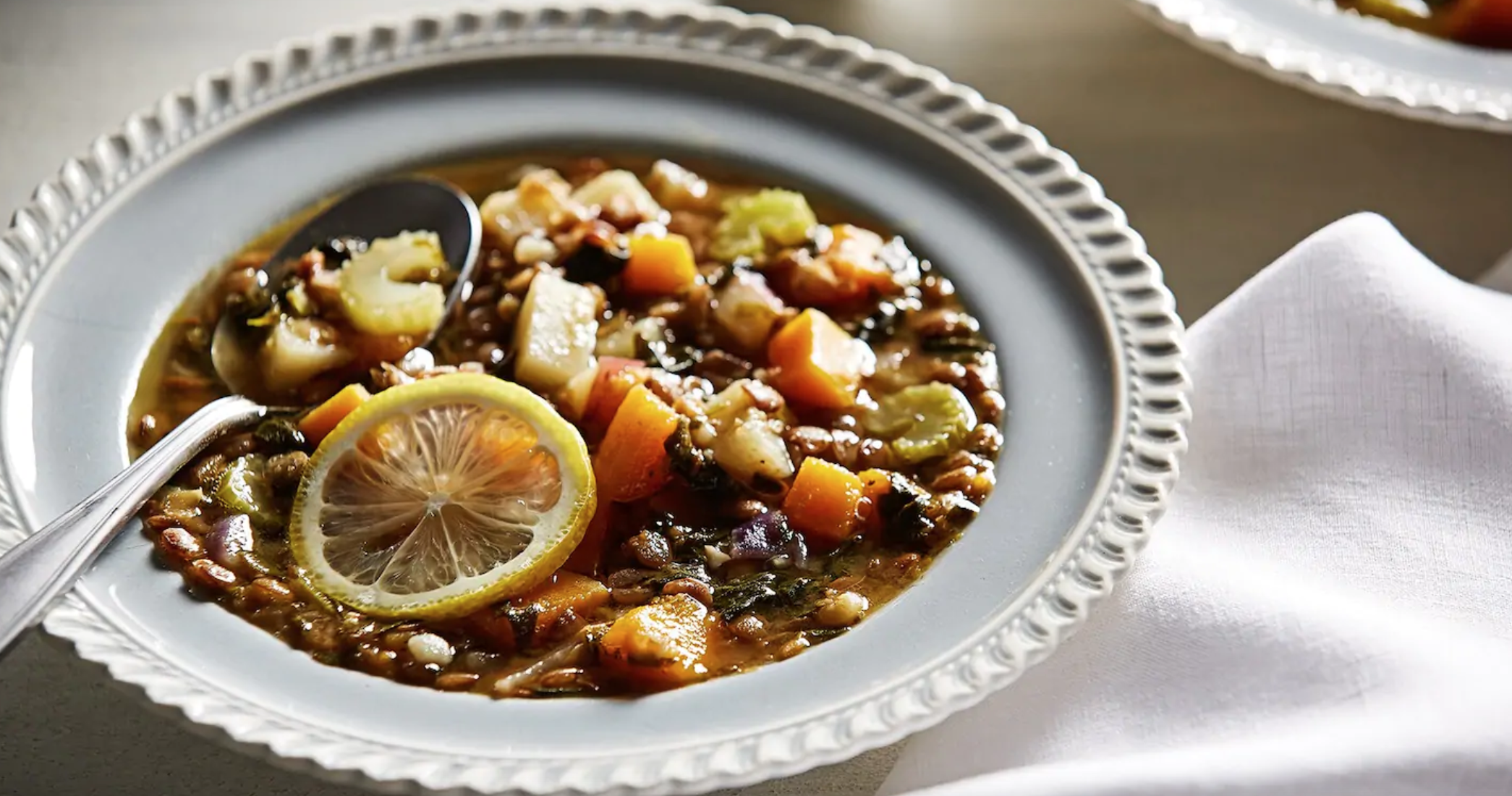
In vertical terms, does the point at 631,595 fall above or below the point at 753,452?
Answer: below

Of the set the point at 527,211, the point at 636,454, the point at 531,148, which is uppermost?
the point at 531,148

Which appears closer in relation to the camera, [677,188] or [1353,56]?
[677,188]

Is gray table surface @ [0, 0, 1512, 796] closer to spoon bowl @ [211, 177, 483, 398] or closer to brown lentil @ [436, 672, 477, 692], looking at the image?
spoon bowl @ [211, 177, 483, 398]

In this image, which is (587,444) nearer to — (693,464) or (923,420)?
(693,464)

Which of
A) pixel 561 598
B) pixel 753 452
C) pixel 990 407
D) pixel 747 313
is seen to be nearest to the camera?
pixel 561 598

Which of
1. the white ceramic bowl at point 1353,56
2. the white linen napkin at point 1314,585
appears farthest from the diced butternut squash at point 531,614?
the white ceramic bowl at point 1353,56

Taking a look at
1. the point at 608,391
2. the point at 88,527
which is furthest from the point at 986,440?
the point at 88,527
